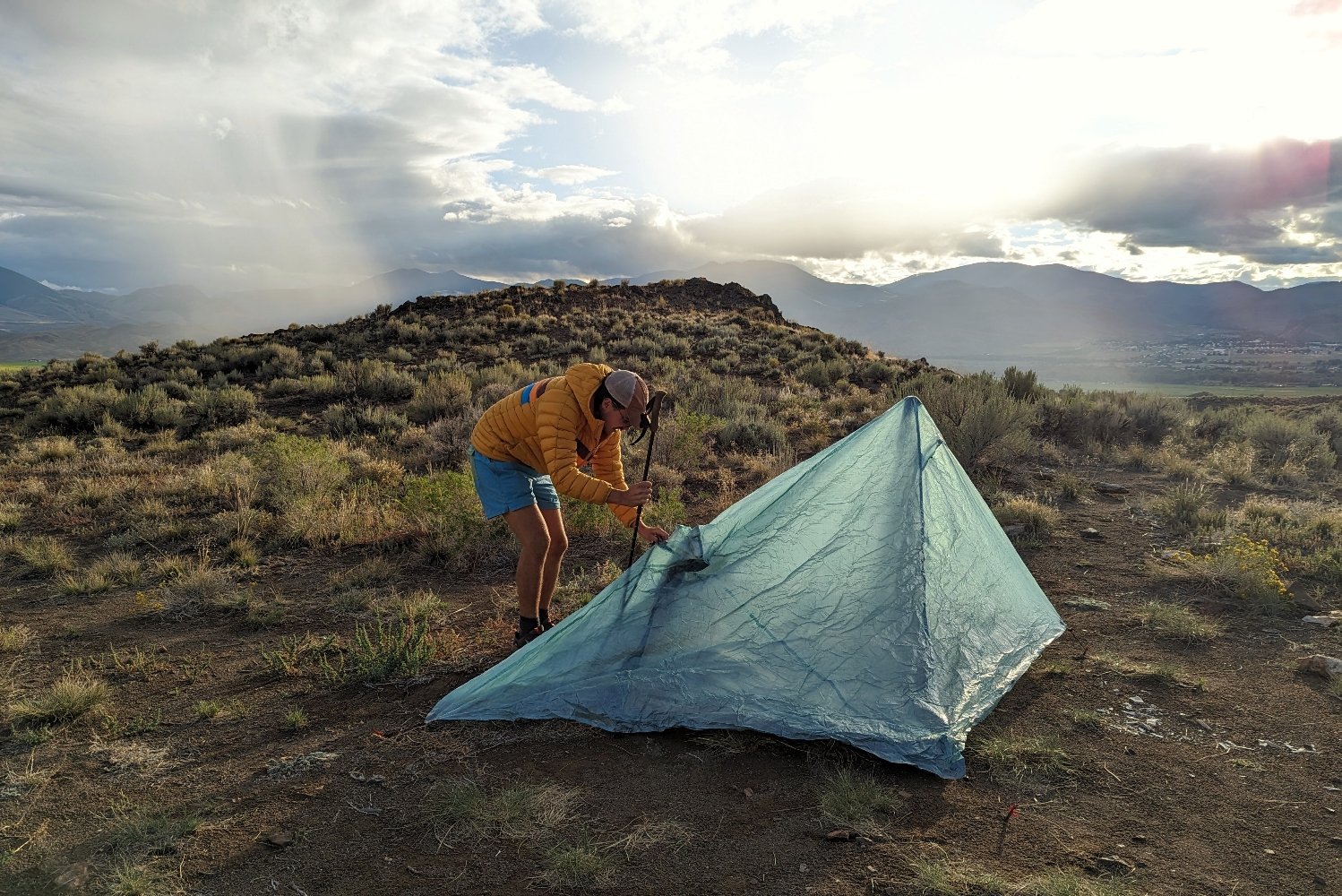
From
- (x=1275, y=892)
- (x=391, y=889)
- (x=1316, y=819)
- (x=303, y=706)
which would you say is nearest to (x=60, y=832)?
(x=303, y=706)

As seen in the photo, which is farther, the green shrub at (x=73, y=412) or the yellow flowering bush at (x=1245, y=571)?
the green shrub at (x=73, y=412)

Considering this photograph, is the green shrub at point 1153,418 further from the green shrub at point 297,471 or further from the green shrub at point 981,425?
the green shrub at point 297,471

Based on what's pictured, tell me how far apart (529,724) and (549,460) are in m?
1.36

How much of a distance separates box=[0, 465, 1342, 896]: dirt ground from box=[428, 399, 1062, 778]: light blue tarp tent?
0.52ft

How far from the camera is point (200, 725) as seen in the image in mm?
3779

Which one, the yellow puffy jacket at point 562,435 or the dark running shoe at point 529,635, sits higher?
the yellow puffy jacket at point 562,435

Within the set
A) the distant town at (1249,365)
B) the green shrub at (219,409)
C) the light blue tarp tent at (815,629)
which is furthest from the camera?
the distant town at (1249,365)

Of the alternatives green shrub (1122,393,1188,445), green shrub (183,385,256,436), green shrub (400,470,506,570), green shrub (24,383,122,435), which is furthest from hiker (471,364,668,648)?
green shrub (1122,393,1188,445)

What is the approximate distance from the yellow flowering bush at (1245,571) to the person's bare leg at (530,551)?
5.20 m

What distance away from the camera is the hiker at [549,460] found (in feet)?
11.9

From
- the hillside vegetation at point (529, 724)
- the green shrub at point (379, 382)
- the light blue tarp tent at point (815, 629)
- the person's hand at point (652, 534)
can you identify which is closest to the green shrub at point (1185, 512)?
the hillside vegetation at point (529, 724)

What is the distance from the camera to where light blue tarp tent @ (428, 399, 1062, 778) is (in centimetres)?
344

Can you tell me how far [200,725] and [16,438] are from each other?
11307 millimetres

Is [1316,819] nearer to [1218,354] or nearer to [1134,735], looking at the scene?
[1134,735]
